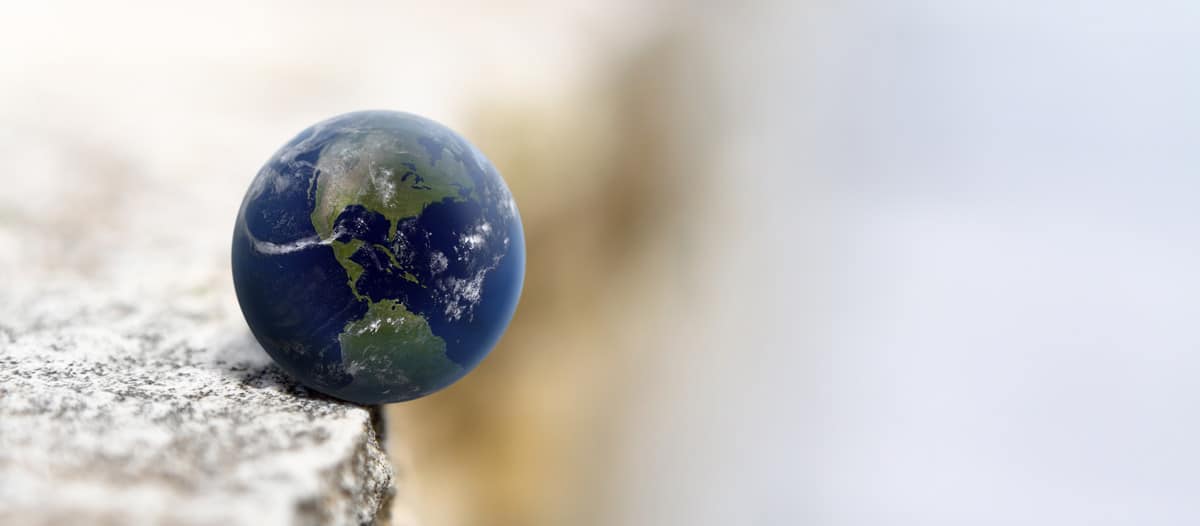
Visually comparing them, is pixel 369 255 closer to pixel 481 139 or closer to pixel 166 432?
pixel 166 432

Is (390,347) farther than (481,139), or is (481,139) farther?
(481,139)

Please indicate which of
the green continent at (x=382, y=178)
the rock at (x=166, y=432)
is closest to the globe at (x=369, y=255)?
the green continent at (x=382, y=178)

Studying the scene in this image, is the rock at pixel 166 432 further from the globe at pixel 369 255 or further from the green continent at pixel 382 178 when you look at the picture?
the green continent at pixel 382 178

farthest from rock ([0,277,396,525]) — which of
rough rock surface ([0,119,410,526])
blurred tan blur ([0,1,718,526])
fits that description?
blurred tan blur ([0,1,718,526])

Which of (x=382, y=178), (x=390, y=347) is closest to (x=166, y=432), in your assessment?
(x=390, y=347)

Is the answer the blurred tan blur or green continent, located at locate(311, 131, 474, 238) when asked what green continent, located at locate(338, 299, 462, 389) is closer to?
green continent, located at locate(311, 131, 474, 238)

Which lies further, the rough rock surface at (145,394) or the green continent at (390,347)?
the green continent at (390,347)

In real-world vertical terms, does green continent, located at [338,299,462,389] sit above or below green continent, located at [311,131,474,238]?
below
